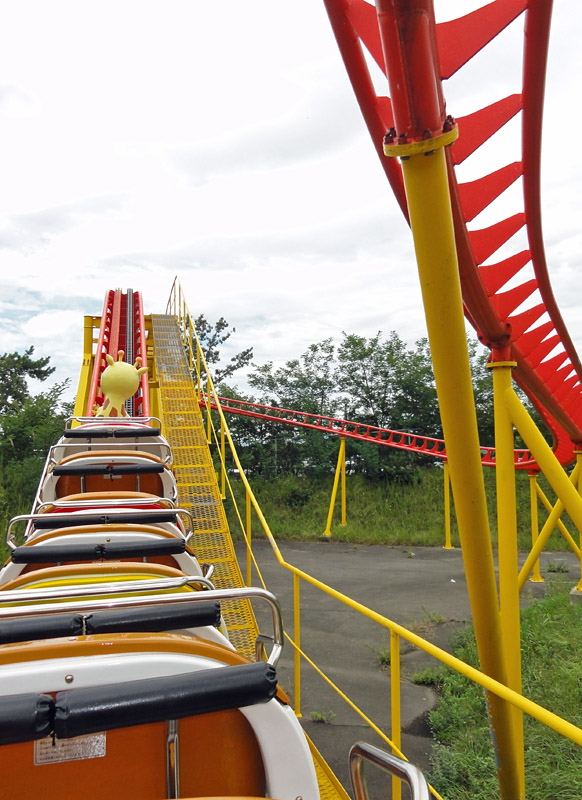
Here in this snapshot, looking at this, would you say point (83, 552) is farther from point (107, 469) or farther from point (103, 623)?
point (107, 469)

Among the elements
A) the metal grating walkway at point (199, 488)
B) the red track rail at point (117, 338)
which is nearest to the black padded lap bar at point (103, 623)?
the metal grating walkway at point (199, 488)

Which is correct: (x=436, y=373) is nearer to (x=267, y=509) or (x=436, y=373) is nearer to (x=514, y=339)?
(x=514, y=339)

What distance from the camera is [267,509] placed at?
12445mm

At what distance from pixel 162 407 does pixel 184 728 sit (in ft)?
22.2

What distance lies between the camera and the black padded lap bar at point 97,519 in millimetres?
2770

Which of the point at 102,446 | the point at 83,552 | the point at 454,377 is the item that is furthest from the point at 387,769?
the point at 102,446

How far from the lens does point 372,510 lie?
12547mm

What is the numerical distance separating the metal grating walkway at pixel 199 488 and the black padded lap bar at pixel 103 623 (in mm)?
1143

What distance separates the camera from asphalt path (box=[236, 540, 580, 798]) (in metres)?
3.83

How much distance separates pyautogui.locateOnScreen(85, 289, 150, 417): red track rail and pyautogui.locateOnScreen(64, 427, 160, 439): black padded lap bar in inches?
107

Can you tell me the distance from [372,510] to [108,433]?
8754 millimetres

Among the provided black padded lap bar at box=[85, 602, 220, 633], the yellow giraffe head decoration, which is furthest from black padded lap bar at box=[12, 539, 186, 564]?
the yellow giraffe head decoration

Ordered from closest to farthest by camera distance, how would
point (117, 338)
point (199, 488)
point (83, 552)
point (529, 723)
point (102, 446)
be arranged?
point (83, 552) < point (529, 723) < point (102, 446) < point (199, 488) < point (117, 338)

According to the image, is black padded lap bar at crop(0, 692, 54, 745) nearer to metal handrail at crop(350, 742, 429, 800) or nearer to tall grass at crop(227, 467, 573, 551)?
metal handrail at crop(350, 742, 429, 800)
